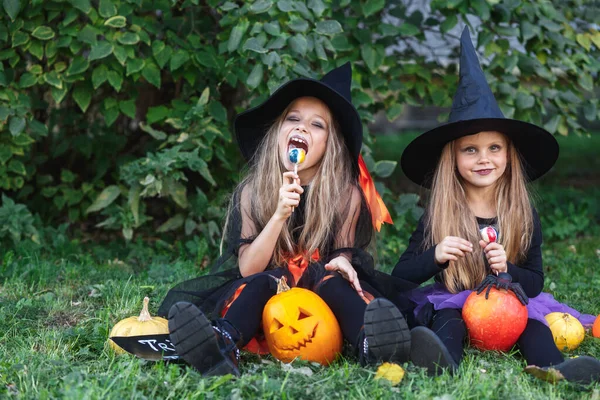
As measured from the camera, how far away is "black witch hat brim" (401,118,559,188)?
3398 millimetres

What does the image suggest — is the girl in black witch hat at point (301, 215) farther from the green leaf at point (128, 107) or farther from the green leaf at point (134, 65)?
the green leaf at point (128, 107)

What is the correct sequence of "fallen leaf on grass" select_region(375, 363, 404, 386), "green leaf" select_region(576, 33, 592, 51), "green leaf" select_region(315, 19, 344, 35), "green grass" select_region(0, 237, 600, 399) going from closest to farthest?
"green grass" select_region(0, 237, 600, 399)
"fallen leaf on grass" select_region(375, 363, 404, 386)
"green leaf" select_region(315, 19, 344, 35)
"green leaf" select_region(576, 33, 592, 51)

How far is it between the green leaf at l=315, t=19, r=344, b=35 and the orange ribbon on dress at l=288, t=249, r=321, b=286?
1.32 m

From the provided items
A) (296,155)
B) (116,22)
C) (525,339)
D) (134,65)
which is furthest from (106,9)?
(525,339)

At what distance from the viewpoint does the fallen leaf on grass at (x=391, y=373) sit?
266cm

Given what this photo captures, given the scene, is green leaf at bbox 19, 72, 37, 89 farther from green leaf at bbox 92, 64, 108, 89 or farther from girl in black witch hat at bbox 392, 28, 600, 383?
girl in black witch hat at bbox 392, 28, 600, 383

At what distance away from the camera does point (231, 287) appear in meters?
3.34

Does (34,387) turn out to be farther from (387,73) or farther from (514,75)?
(514,75)

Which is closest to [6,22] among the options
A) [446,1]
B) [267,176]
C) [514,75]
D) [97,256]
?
[97,256]

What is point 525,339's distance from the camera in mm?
3090

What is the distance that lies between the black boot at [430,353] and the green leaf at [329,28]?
1.98m

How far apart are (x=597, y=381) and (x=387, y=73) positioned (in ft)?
8.95

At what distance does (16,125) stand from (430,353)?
2895mm

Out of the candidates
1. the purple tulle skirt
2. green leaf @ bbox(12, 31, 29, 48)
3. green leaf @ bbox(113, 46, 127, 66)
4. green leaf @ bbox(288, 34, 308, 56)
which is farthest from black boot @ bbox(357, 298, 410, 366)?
green leaf @ bbox(12, 31, 29, 48)
